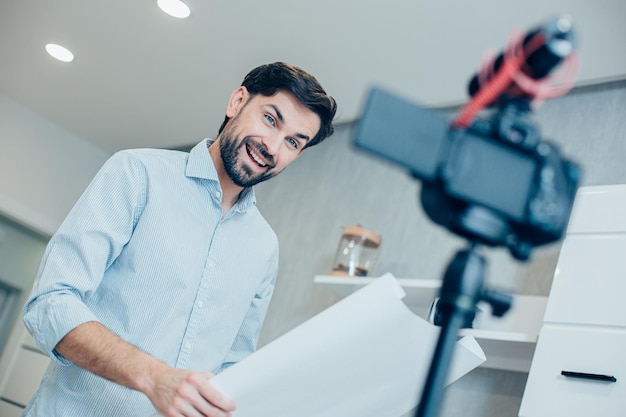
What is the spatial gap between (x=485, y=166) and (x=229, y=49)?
9.80 ft

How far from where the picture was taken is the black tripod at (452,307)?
0.57m

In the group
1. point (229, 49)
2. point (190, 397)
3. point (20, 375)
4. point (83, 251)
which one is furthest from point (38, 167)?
point (190, 397)

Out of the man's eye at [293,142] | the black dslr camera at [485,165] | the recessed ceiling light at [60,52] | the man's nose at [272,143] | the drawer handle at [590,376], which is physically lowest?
the black dslr camera at [485,165]

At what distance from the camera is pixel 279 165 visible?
1620mm

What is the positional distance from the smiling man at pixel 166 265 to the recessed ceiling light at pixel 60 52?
8.14ft

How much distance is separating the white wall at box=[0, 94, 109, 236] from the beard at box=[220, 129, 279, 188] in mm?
3546

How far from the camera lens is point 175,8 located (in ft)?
10.6

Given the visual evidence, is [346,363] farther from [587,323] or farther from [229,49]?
[229,49]

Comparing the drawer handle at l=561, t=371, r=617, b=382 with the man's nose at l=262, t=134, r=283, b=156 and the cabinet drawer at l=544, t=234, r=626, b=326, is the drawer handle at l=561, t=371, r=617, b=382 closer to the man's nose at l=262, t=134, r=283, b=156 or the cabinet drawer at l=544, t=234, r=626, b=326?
the cabinet drawer at l=544, t=234, r=626, b=326

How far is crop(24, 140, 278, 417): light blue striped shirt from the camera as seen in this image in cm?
126

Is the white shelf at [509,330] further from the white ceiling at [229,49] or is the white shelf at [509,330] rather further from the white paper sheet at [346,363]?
the white paper sheet at [346,363]

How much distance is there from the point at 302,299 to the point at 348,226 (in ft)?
1.37

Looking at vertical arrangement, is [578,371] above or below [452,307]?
above

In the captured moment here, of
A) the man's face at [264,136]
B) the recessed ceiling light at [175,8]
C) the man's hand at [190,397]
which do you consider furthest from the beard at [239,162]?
the recessed ceiling light at [175,8]
